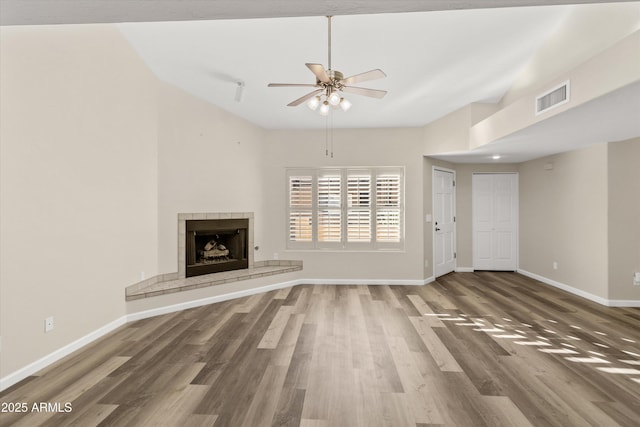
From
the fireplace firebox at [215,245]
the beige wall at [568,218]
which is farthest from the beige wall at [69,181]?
the beige wall at [568,218]

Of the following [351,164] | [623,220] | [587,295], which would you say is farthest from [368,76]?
[587,295]

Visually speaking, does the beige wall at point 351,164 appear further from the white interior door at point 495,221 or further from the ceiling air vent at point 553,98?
the ceiling air vent at point 553,98

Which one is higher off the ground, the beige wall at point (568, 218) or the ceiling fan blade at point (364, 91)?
the ceiling fan blade at point (364, 91)

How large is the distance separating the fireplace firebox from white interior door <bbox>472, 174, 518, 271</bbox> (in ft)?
15.7

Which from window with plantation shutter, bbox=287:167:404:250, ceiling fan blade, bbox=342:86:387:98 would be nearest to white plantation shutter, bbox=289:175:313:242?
window with plantation shutter, bbox=287:167:404:250

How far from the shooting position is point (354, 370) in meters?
2.61

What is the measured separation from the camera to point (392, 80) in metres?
4.00

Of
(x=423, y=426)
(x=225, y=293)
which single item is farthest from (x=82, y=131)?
(x=423, y=426)

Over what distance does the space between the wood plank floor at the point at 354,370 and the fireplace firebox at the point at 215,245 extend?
0.82 meters

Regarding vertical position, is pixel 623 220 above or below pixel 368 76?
below

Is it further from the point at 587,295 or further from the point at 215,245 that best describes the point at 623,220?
the point at 215,245

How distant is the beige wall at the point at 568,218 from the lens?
4.45 meters

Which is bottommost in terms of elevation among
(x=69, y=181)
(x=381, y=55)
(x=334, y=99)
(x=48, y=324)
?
(x=48, y=324)

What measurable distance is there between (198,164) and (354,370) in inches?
141
